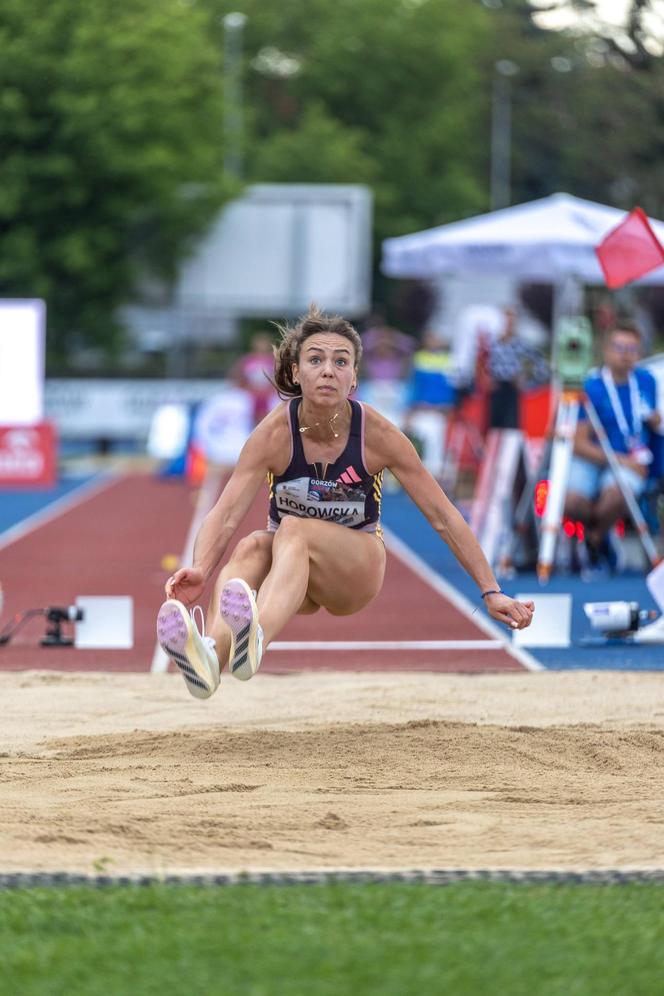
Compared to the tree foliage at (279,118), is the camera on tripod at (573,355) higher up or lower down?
lower down

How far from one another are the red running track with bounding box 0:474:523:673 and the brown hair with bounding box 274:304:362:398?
2.56 metres

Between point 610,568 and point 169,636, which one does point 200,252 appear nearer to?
point 610,568

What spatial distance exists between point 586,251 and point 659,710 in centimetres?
779

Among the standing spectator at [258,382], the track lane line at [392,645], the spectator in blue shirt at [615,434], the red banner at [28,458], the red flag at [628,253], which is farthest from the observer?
the red banner at [28,458]

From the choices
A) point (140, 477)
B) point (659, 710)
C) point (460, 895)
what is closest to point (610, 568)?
point (659, 710)

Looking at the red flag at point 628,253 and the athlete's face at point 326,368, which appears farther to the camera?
the red flag at point 628,253

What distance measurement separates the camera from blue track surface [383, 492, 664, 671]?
910 cm

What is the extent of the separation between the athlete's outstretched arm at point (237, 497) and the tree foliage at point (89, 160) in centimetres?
2661

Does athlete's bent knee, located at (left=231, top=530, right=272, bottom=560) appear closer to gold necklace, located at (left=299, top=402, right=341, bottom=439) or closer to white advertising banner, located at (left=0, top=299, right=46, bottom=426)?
gold necklace, located at (left=299, top=402, right=341, bottom=439)

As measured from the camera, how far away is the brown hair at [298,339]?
6297 millimetres

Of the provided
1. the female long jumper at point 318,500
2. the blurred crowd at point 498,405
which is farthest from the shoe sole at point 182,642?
the blurred crowd at point 498,405

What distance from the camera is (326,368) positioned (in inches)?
245

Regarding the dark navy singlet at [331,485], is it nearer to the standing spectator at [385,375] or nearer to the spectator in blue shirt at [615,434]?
the spectator in blue shirt at [615,434]

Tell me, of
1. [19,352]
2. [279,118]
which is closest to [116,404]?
[19,352]
